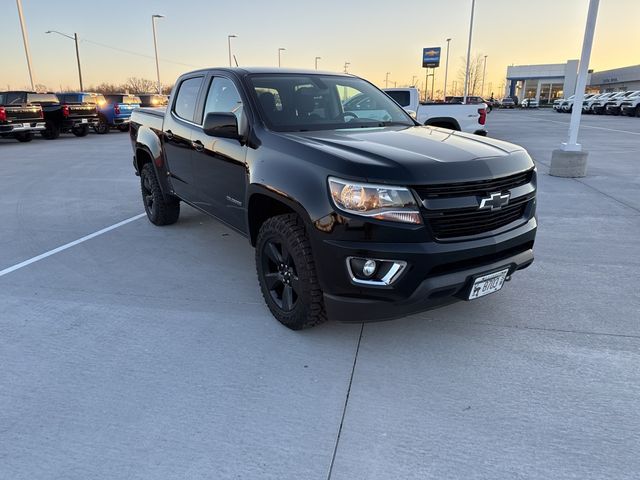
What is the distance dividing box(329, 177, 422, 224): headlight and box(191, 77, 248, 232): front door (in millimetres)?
1224

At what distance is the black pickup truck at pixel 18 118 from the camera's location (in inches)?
660

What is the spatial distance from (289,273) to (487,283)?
130 centimetres

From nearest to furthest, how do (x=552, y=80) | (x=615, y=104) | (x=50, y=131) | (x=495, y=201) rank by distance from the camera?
(x=495, y=201) → (x=50, y=131) → (x=615, y=104) → (x=552, y=80)

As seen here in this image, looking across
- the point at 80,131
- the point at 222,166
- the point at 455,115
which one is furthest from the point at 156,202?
the point at 80,131

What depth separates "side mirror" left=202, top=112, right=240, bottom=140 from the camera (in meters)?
3.53

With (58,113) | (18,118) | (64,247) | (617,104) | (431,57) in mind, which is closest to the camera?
(64,247)

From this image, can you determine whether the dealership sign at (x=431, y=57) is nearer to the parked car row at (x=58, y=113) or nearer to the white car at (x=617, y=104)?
the white car at (x=617, y=104)

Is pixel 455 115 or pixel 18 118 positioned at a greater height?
pixel 455 115

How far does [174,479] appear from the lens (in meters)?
2.12

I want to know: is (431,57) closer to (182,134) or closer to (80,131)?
(80,131)

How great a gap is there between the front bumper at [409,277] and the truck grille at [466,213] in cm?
8

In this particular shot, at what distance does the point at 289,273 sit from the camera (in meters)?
3.27

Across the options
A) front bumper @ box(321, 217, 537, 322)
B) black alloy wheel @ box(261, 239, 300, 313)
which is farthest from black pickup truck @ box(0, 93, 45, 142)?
front bumper @ box(321, 217, 537, 322)

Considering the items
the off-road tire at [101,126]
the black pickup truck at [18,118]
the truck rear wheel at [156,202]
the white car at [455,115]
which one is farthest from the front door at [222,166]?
the off-road tire at [101,126]
